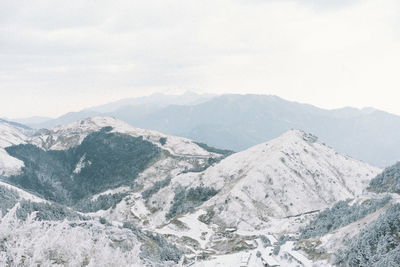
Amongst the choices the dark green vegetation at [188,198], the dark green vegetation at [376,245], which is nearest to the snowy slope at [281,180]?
the dark green vegetation at [188,198]

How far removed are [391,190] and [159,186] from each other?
109310 mm

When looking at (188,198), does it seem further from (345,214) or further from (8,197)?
(8,197)

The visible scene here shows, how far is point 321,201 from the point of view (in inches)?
5103

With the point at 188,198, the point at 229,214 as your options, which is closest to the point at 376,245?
the point at 229,214

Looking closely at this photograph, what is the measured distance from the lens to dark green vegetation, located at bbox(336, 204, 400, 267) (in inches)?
1735

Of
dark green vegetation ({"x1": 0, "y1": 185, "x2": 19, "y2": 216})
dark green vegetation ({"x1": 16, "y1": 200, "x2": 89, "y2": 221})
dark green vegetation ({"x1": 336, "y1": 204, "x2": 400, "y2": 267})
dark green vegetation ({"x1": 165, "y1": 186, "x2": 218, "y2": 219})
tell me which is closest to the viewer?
dark green vegetation ({"x1": 336, "y1": 204, "x2": 400, "y2": 267})

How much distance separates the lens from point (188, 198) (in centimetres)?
14075

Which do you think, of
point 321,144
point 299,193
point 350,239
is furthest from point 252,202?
point 321,144

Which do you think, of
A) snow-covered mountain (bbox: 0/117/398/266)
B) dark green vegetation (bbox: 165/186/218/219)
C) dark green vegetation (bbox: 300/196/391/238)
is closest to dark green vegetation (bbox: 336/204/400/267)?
snow-covered mountain (bbox: 0/117/398/266)

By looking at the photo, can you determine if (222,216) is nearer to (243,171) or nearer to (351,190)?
(243,171)

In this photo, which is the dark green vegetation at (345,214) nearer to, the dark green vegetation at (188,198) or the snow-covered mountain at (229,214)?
the snow-covered mountain at (229,214)

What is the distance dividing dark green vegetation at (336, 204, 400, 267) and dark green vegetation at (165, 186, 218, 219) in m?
84.9

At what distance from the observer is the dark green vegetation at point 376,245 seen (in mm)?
44062

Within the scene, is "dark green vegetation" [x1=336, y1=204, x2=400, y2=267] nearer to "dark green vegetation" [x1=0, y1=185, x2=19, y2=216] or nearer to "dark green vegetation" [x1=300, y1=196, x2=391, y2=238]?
"dark green vegetation" [x1=300, y1=196, x2=391, y2=238]
